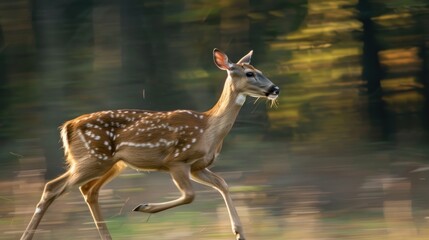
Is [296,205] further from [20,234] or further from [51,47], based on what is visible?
[51,47]

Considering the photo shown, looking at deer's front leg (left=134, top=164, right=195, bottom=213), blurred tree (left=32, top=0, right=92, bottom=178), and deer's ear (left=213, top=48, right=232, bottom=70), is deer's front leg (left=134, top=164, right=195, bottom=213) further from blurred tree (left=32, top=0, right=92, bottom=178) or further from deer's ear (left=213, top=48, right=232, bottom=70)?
blurred tree (left=32, top=0, right=92, bottom=178)

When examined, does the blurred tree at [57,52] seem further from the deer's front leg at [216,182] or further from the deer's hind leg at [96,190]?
the deer's front leg at [216,182]

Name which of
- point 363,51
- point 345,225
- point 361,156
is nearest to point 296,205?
point 345,225

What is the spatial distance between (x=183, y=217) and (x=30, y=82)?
566cm

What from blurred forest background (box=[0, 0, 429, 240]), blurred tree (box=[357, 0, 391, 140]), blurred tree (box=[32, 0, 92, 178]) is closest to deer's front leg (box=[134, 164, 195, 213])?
blurred forest background (box=[0, 0, 429, 240])

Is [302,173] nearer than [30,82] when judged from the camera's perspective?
Yes

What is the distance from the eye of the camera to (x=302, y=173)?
1394cm

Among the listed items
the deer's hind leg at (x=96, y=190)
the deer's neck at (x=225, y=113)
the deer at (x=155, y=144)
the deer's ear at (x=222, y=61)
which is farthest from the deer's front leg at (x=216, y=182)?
the deer's ear at (x=222, y=61)

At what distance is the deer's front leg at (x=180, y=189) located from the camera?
962cm

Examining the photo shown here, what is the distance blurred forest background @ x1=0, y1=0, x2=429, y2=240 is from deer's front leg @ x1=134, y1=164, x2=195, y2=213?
409 cm

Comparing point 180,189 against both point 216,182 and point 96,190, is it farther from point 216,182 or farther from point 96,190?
point 96,190

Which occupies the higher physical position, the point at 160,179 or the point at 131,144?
the point at 131,144

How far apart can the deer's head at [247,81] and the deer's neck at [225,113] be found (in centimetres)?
5

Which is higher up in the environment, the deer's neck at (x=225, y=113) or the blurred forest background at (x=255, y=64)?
the deer's neck at (x=225, y=113)
